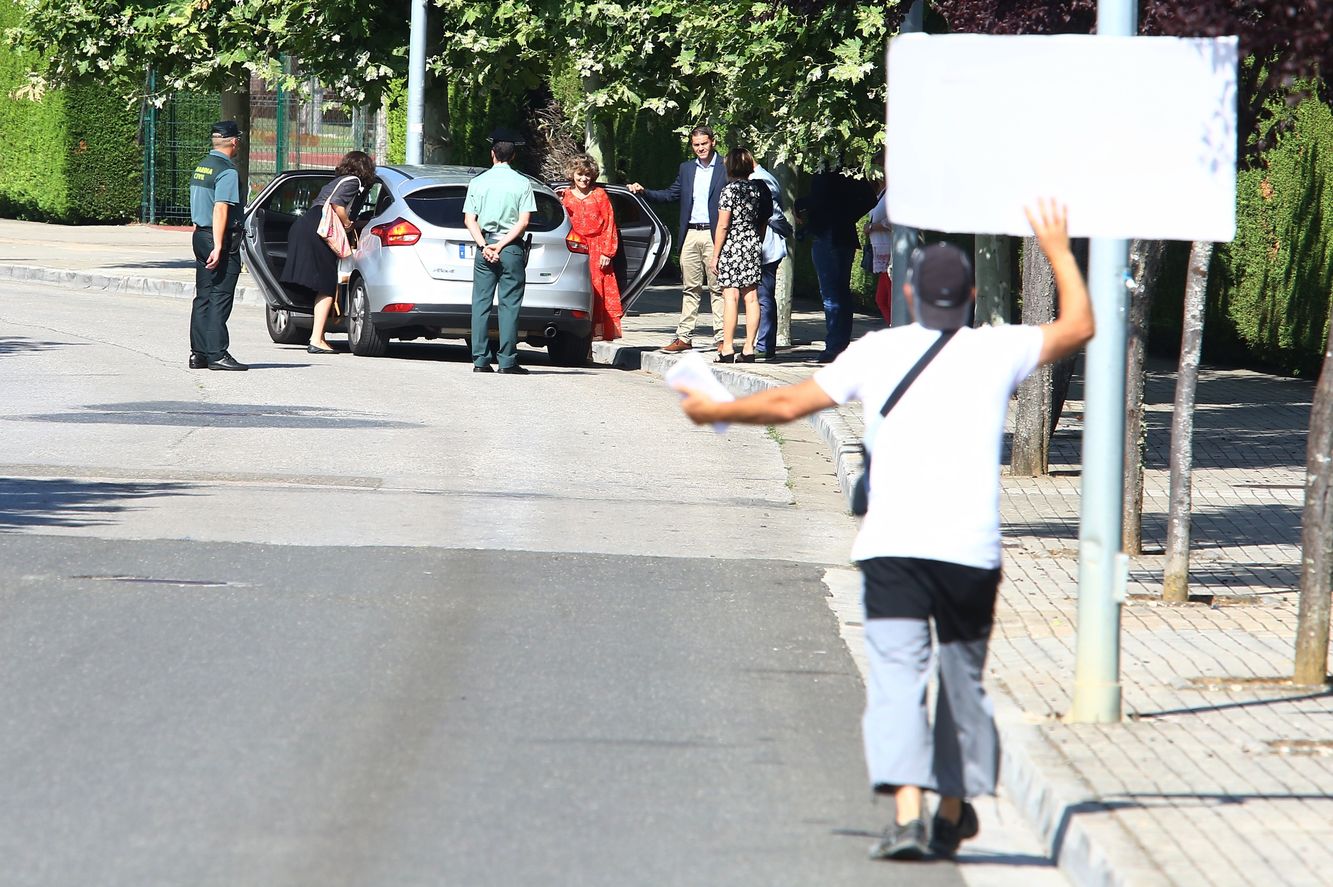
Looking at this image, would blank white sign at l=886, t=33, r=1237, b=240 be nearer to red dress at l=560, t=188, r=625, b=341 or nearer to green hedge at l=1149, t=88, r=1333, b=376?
green hedge at l=1149, t=88, r=1333, b=376

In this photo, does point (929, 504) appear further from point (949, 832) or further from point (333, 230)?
point (333, 230)

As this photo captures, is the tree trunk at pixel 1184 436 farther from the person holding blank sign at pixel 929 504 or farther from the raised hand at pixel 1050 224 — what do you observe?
the person holding blank sign at pixel 929 504

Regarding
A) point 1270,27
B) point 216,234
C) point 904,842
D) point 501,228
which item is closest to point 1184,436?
point 1270,27

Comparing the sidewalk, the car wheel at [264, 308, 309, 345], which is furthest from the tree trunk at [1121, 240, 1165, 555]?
the car wheel at [264, 308, 309, 345]

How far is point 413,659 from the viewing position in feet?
24.2

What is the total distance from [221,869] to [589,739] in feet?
5.33

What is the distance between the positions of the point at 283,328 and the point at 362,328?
1.64m

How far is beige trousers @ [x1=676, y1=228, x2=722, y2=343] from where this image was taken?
61.5 feet

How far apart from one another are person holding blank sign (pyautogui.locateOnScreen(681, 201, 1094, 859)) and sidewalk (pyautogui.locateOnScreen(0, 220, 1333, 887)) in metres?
0.45

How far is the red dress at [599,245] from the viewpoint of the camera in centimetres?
1834

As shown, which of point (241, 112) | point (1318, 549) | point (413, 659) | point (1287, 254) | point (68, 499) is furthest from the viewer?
point (241, 112)

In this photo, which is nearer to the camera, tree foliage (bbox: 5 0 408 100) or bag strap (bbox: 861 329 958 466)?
bag strap (bbox: 861 329 958 466)

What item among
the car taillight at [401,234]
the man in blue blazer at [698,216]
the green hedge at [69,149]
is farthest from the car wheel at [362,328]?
the green hedge at [69,149]

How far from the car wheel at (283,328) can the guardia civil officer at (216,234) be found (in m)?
2.78
